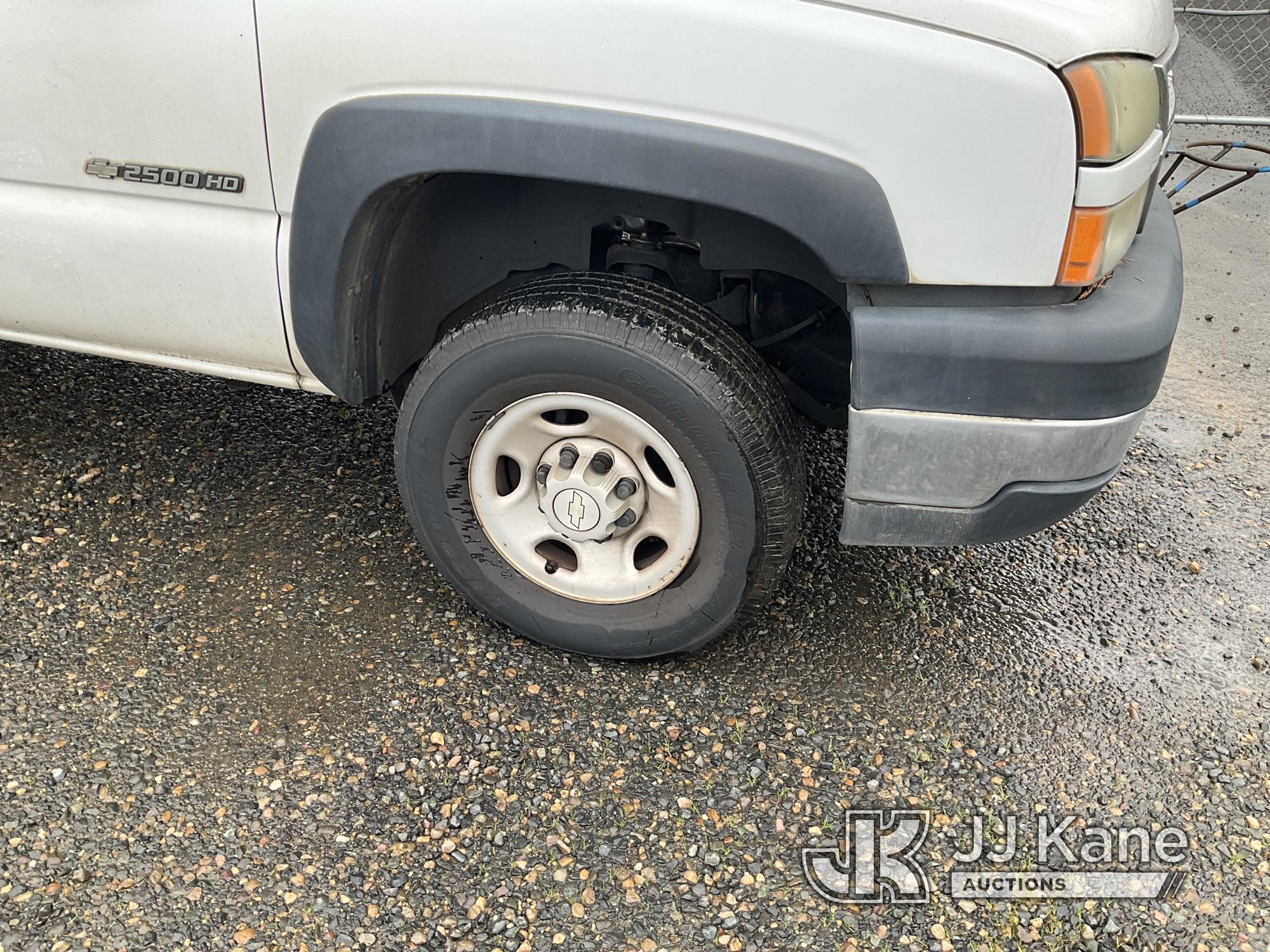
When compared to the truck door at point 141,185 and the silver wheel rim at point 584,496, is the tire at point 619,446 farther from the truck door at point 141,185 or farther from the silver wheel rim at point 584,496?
the truck door at point 141,185

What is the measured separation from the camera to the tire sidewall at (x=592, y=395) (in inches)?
85.8

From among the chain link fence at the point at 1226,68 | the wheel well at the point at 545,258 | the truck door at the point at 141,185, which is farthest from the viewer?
the chain link fence at the point at 1226,68

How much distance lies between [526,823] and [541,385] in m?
0.92

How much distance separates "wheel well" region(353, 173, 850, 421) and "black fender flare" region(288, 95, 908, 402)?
3.5 inches

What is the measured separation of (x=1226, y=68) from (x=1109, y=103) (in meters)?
6.72

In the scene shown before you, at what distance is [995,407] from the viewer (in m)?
1.97

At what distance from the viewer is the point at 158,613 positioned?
2.62 meters

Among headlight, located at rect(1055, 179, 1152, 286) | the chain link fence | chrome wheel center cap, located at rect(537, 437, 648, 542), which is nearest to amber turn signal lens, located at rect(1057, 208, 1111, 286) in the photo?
headlight, located at rect(1055, 179, 1152, 286)

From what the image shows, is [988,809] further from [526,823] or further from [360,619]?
[360,619]

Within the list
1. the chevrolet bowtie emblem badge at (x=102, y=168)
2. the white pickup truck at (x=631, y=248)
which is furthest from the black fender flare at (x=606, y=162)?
the chevrolet bowtie emblem badge at (x=102, y=168)

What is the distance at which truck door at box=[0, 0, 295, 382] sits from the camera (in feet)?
6.88

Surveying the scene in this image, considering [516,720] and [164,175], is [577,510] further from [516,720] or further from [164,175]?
[164,175]

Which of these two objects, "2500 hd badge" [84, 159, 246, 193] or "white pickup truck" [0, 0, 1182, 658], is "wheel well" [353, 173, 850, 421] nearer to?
"white pickup truck" [0, 0, 1182, 658]

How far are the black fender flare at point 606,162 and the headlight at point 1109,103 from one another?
0.36 metres
